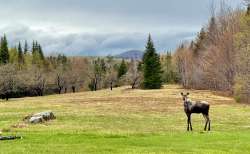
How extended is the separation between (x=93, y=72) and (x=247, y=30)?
111684 mm

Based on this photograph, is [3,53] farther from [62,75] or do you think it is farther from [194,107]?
[194,107]

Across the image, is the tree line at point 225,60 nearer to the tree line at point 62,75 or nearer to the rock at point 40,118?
the tree line at point 62,75

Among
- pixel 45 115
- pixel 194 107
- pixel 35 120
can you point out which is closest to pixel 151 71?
pixel 45 115

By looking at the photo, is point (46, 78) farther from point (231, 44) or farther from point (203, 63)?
point (231, 44)

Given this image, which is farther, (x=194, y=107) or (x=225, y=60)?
(x=225, y=60)

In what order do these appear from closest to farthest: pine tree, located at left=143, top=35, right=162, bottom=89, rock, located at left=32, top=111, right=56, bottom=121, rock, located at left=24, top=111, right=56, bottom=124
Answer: rock, located at left=24, top=111, right=56, bottom=124 < rock, located at left=32, top=111, right=56, bottom=121 < pine tree, located at left=143, top=35, right=162, bottom=89

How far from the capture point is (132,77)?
150125 millimetres

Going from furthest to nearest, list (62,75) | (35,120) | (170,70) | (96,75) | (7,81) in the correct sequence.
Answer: (170,70), (96,75), (62,75), (7,81), (35,120)

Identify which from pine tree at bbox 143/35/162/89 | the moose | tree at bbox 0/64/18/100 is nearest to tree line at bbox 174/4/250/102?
pine tree at bbox 143/35/162/89

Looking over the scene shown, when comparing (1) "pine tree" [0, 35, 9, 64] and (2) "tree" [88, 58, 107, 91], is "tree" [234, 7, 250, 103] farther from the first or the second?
(2) "tree" [88, 58, 107, 91]

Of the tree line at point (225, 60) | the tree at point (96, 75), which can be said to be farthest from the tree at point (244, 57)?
the tree at point (96, 75)

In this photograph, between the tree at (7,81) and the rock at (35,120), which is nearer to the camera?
the rock at (35,120)

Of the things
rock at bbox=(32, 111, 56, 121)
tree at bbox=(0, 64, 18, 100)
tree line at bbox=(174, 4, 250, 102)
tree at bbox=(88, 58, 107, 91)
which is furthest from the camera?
tree at bbox=(88, 58, 107, 91)

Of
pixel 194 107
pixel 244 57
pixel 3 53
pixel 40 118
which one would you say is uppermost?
pixel 3 53
